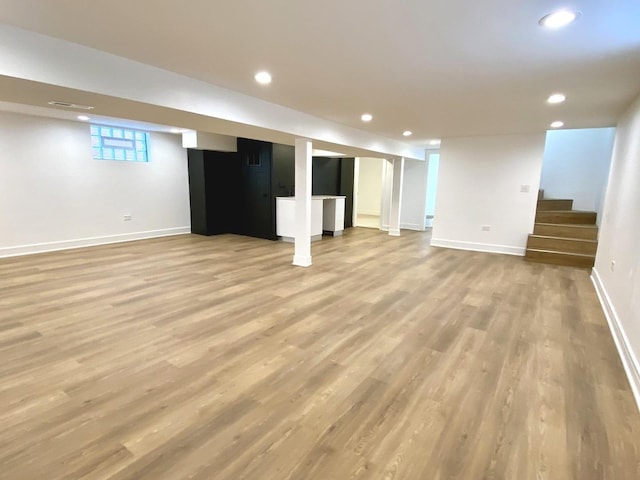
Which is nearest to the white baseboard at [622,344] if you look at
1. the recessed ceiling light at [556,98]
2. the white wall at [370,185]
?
the recessed ceiling light at [556,98]

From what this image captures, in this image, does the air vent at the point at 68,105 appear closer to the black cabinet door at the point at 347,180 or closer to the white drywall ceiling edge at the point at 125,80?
the white drywall ceiling edge at the point at 125,80

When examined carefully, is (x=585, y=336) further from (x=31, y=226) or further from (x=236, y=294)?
(x=31, y=226)

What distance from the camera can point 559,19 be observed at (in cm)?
194

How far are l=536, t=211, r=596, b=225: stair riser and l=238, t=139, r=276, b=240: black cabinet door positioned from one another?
218 inches

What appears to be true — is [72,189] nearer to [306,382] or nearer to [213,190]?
[213,190]

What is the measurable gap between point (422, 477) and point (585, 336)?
2.49 meters

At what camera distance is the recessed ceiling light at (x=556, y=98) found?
3529 millimetres

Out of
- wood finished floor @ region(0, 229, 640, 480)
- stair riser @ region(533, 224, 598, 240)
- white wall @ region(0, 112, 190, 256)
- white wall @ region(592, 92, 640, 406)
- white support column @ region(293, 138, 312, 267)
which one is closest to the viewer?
wood finished floor @ region(0, 229, 640, 480)

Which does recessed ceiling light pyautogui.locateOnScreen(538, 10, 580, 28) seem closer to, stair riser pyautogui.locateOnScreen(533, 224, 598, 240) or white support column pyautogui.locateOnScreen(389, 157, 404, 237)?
stair riser pyautogui.locateOnScreen(533, 224, 598, 240)

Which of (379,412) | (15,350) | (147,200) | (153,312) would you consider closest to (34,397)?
(15,350)

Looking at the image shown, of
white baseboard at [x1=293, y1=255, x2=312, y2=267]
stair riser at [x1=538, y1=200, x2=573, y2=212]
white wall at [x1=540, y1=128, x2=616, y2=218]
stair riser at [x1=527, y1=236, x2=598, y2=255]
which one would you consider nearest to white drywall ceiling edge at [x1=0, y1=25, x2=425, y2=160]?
white baseboard at [x1=293, y1=255, x2=312, y2=267]

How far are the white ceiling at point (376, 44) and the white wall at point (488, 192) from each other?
2.41m

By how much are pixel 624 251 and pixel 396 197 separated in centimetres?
550

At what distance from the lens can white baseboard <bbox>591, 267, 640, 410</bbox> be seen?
7.29ft
